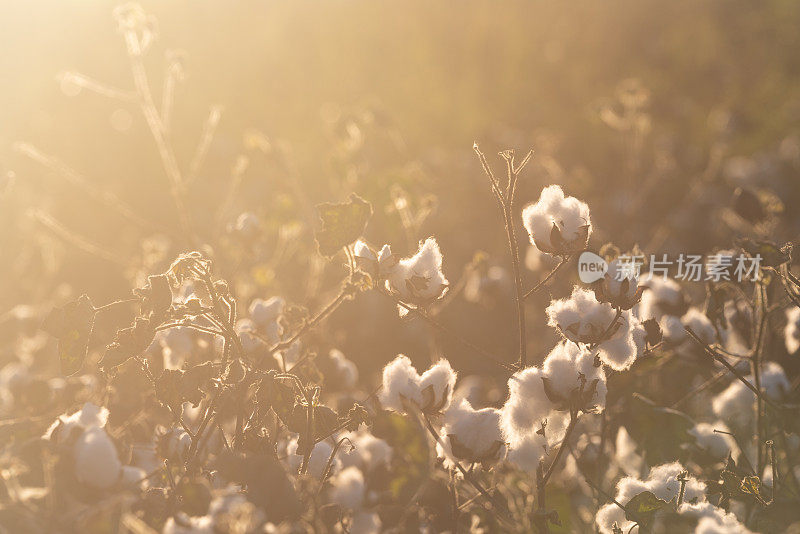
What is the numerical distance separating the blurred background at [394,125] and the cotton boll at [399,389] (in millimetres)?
1021

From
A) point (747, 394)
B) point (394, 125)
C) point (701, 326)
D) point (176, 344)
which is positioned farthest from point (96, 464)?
point (394, 125)

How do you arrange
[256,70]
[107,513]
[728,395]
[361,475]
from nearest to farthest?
[107,513] → [361,475] → [728,395] → [256,70]

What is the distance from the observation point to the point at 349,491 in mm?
1099

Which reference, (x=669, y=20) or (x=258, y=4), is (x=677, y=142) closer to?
(x=669, y=20)

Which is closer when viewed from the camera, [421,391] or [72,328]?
[72,328]

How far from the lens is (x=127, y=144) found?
6.31m

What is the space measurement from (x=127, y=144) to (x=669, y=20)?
5737 millimetres

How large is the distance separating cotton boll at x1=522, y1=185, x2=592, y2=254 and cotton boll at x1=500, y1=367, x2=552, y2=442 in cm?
19

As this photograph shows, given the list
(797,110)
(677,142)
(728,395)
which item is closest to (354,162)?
(728,395)

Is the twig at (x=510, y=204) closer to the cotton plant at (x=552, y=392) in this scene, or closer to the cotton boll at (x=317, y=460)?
the cotton plant at (x=552, y=392)

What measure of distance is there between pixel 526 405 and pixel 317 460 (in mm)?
365

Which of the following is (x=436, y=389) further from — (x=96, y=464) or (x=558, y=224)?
(x=96, y=464)

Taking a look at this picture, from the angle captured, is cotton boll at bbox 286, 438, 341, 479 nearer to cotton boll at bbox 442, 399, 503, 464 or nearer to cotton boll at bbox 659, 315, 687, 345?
cotton boll at bbox 442, 399, 503, 464
